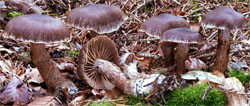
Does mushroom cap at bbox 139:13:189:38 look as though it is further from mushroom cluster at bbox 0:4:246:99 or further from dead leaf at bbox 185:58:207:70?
dead leaf at bbox 185:58:207:70

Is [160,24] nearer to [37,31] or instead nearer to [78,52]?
[37,31]

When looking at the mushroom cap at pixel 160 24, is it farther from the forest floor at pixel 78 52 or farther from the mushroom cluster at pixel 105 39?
the forest floor at pixel 78 52

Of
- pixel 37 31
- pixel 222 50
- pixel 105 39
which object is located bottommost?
pixel 222 50

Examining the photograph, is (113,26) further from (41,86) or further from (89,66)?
(41,86)

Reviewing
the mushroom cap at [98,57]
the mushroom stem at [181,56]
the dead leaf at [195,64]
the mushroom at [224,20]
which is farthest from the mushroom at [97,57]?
the mushroom at [224,20]

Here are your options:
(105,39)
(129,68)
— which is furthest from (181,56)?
(105,39)

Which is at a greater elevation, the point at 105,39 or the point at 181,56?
the point at 105,39
